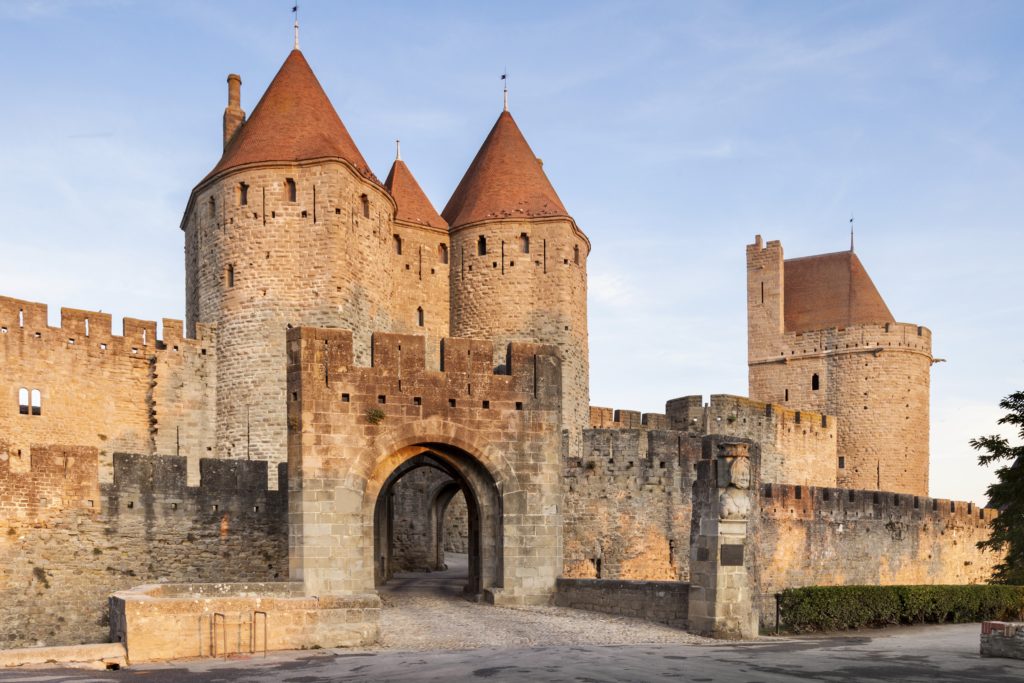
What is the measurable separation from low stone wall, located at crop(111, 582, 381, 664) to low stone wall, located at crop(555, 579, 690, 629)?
4.62 meters

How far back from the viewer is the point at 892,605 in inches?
873

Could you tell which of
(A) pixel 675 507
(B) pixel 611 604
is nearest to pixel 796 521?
(A) pixel 675 507

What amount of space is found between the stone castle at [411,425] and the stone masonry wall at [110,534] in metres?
0.04

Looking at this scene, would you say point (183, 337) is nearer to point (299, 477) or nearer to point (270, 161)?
point (270, 161)

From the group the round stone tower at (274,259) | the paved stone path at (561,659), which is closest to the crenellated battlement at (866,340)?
the round stone tower at (274,259)

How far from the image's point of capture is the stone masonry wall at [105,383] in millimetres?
25906

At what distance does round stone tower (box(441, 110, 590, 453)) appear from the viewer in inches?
1316

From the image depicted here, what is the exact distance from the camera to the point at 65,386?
87.1ft

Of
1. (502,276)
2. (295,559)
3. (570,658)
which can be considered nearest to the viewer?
(570,658)

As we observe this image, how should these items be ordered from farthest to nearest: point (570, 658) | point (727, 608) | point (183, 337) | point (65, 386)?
point (183, 337)
point (65, 386)
point (727, 608)
point (570, 658)

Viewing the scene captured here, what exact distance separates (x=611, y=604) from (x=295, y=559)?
5046 millimetres

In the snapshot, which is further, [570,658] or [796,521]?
[796,521]

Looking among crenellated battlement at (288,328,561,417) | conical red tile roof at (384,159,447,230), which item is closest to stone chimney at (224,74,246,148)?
conical red tile roof at (384,159,447,230)

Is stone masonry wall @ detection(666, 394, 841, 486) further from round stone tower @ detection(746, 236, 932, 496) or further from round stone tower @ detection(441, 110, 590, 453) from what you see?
round stone tower @ detection(441, 110, 590, 453)
